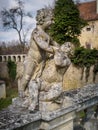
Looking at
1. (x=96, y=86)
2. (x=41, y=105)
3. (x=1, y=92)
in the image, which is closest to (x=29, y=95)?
(x=41, y=105)

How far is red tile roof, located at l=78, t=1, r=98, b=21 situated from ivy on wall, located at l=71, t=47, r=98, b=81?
7.89 metres

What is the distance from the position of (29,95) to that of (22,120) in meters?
0.65

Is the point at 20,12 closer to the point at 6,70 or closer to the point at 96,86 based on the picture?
the point at 6,70

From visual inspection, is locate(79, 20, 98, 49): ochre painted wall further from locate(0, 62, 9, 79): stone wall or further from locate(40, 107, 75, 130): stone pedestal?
locate(40, 107, 75, 130): stone pedestal

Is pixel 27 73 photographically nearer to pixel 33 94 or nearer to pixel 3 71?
pixel 33 94

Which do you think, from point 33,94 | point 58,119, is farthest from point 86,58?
point 33,94

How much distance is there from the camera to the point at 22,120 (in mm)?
3109

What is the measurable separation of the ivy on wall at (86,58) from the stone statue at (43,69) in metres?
16.7

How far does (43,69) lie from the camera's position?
3.95 metres

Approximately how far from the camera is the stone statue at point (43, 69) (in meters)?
3.64

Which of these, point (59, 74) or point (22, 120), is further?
point (59, 74)

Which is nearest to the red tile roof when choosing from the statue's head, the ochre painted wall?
the ochre painted wall

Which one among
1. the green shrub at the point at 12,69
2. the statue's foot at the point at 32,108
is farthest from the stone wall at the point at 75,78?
the statue's foot at the point at 32,108

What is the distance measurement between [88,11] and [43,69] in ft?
87.5
